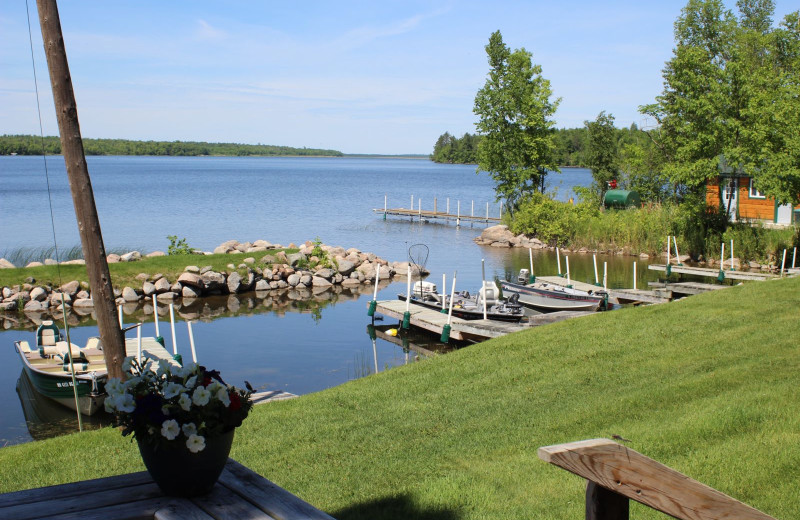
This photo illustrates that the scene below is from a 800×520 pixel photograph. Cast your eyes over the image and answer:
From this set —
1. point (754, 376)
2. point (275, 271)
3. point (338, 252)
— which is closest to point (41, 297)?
point (275, 271)

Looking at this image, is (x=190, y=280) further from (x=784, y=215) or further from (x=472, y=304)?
(x=784, y=215)

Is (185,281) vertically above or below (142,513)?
below

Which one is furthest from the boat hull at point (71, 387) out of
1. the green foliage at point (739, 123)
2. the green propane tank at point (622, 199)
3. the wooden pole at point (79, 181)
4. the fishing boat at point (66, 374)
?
the green propane tank at point (622, 199)

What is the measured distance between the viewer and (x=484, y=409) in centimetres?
921

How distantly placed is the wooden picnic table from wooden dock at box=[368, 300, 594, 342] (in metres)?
14.3

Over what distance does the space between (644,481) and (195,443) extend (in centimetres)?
232

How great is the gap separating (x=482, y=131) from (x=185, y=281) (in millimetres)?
25470

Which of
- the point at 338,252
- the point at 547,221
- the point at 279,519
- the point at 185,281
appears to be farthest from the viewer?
the point at 547,221

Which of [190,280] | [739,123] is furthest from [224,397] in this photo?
[739,123]

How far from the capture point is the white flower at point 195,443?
382 cm

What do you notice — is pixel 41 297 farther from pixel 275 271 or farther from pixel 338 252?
pixel 338 252

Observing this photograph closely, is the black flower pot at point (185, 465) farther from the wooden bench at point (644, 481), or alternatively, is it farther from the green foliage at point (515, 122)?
the green foliage at point (515, 122)

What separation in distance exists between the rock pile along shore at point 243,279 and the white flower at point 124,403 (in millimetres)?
22526

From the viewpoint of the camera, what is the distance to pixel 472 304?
2150 cm
